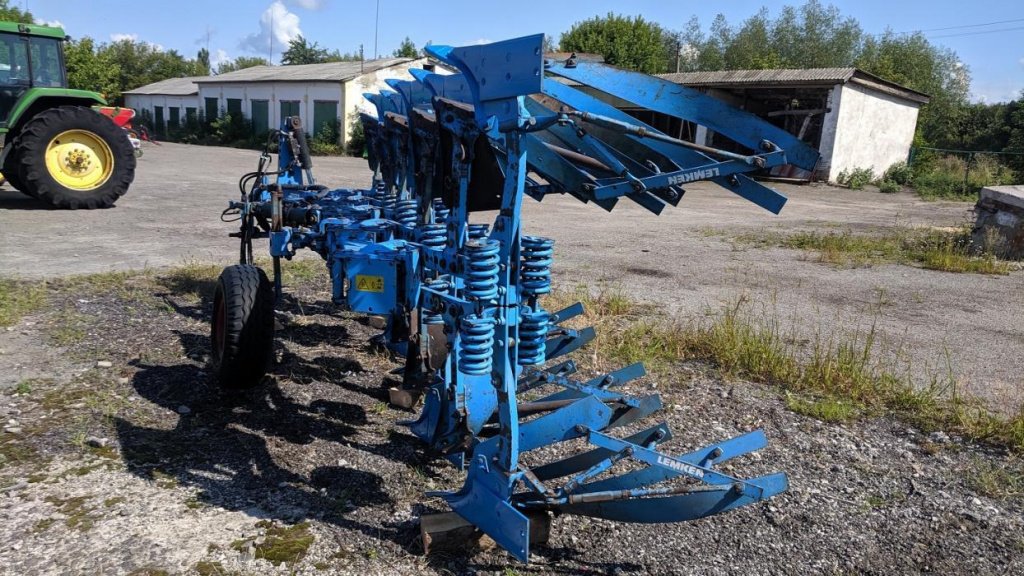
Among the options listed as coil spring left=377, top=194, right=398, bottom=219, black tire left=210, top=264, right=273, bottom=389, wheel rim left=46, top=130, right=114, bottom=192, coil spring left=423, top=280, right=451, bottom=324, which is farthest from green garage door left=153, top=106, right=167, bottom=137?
coil spring left=423, top=280, right=451, bottom=324

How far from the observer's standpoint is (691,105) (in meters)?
3.13

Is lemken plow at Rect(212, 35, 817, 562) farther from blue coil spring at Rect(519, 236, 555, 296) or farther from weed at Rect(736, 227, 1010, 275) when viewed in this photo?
weed at Rect(736, 227, 1010, 275)

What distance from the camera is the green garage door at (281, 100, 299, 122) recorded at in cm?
3297

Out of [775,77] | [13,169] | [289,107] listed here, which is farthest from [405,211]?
[289,107]

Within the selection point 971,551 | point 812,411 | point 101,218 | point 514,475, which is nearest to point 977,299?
point 812,411

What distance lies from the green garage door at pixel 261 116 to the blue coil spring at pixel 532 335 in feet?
112

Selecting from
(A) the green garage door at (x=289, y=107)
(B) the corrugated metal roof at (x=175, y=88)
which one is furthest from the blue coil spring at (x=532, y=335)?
(B) the corrugated metal roof at (x=175, y=88)

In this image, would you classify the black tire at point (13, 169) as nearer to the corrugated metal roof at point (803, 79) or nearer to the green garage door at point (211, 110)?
the corrugated metal roof at point (803, 79)

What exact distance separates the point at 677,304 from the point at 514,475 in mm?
5061

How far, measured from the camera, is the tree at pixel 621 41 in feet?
153

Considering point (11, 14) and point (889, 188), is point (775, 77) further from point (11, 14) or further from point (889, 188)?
point (11, 14)

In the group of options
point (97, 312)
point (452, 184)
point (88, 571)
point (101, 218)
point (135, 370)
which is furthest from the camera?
point (101, 218)

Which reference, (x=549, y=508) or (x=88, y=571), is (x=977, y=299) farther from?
(x=88, y=571)

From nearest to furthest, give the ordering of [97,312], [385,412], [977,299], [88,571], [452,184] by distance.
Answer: [88,571] → [452,184] → [385,412] → [97,312] → [977,299]
